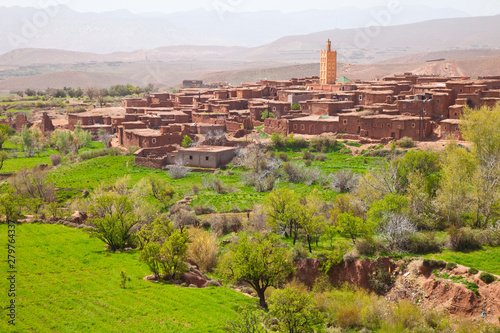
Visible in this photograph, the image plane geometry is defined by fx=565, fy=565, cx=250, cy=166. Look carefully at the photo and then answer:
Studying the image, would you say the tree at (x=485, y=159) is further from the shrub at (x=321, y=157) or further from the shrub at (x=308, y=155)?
the shrub at (x=308, y=155)

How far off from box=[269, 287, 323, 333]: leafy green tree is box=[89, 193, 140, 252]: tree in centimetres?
877

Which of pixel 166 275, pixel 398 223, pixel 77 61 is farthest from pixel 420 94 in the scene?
pixel 77 61

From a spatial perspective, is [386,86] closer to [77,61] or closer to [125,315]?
[125,315]

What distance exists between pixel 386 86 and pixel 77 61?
154m

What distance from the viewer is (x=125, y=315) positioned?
16.8 meters

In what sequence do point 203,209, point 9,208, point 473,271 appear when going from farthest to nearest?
1. point 203,209
2. point 9,208
3. point 473,271

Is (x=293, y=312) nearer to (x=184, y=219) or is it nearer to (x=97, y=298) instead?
(x=97, y=298)

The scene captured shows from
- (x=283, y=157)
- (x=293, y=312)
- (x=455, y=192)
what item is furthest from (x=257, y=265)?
(x=283, y=157)

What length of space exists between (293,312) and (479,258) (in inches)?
309

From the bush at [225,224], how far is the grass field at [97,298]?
5464 mm

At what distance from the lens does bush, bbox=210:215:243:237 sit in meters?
26.8

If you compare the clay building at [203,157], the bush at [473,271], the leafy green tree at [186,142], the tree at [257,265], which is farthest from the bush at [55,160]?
the bush at [473,271]

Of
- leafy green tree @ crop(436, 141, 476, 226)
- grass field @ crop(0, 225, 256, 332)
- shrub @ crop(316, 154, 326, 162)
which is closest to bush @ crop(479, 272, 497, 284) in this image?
leafy green tree @ crop(436, 141, 476, 226)

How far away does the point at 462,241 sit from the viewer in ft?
69.6
